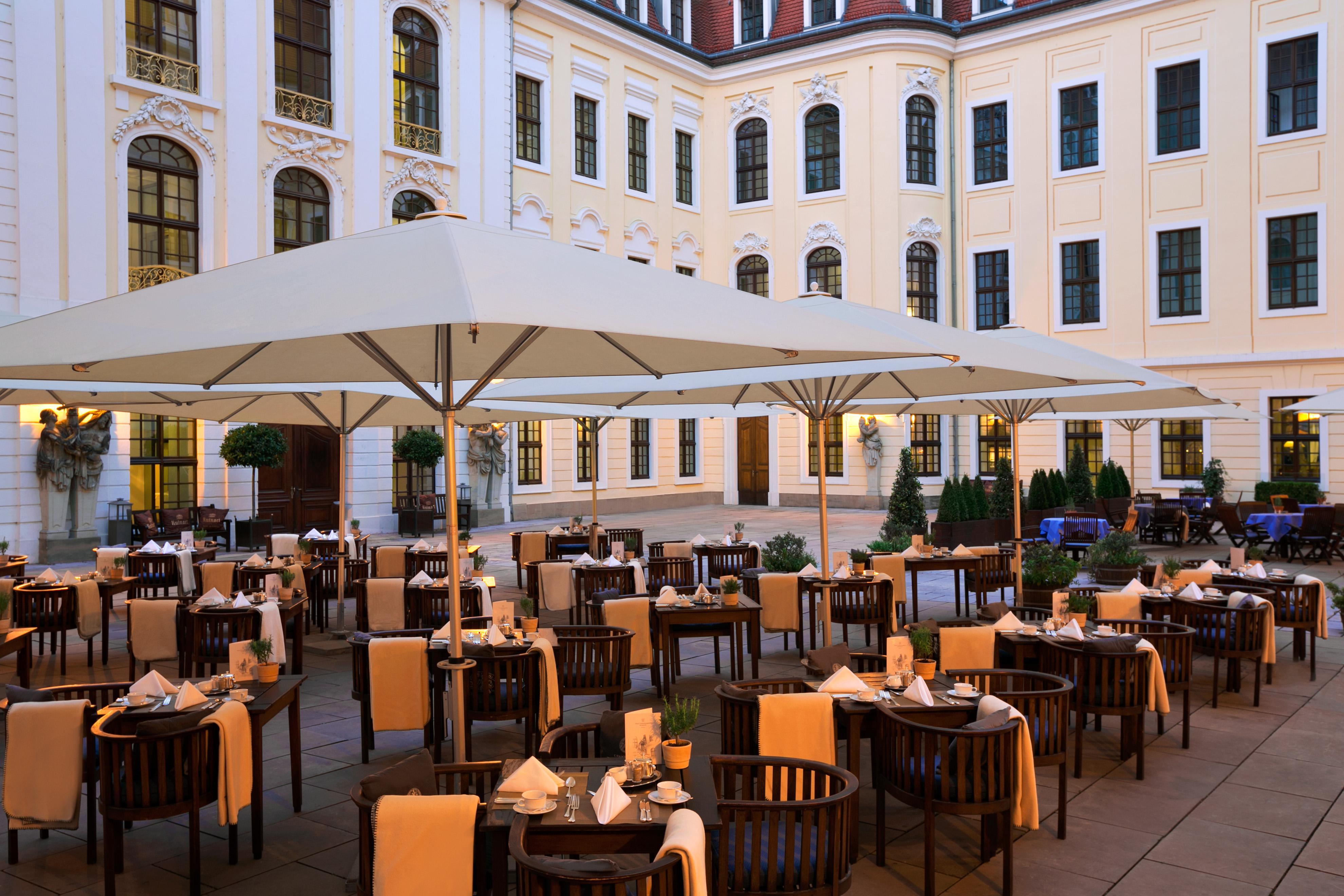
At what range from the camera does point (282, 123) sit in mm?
19781

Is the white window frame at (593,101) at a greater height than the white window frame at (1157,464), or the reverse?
the white window frame at (593,101)

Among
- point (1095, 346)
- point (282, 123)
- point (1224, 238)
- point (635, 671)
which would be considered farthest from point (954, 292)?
point (635, 671)

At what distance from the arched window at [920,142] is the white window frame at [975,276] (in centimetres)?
235

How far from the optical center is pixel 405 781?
145 inches

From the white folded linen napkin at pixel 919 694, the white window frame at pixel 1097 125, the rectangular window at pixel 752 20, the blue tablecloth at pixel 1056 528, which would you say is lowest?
the blue tablecloth at pixel 1056 528

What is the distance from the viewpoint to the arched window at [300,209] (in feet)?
66.0

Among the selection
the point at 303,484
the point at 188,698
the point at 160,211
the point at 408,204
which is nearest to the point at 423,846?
the point at 188,698

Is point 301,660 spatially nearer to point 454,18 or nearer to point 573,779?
point 573,779

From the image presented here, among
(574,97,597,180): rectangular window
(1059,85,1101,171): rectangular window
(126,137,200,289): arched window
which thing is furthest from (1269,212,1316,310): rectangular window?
(126,137,200,289): arched window

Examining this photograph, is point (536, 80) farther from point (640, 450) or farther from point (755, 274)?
point (640, 450)

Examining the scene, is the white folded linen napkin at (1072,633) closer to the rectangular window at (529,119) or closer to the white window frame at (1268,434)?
the white window frame at (1268,434)

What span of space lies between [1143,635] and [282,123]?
61.0ft

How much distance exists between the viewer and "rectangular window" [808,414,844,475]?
28.4m

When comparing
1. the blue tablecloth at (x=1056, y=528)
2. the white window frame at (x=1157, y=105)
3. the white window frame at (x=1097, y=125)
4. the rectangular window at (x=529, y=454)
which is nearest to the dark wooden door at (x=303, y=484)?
the rectangular window at (x=529, y=454)
